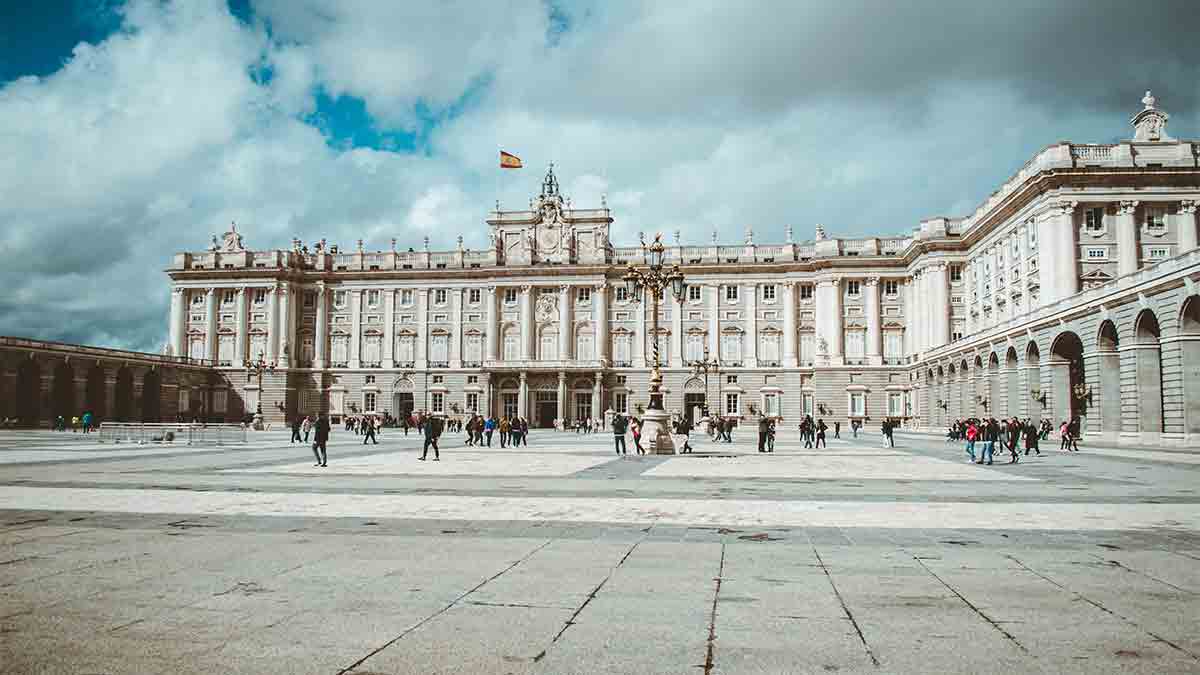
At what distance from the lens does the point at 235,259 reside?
81438 mm

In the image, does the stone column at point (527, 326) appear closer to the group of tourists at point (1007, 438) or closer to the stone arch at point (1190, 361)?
the group of tourists at point (1007, 438)

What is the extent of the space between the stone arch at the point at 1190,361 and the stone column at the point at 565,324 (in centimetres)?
5237

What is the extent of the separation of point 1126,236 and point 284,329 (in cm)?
6934

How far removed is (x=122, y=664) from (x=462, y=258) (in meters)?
77.3

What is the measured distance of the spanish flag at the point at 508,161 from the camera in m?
72.5

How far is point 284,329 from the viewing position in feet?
262

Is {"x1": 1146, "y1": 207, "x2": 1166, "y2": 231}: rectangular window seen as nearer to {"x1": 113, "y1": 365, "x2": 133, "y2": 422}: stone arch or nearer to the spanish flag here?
the spanish flag

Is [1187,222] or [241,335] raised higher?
[1187,222]

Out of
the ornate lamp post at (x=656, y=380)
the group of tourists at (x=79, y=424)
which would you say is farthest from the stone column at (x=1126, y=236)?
the group of tourists at (x=79, y=424)

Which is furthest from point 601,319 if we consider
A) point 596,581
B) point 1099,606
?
point 1099,606

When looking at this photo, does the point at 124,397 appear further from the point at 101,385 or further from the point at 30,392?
the point at 30,392

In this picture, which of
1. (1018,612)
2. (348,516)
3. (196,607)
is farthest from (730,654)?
(348,516)

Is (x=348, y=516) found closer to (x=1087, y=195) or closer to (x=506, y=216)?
(x=1087, y=195)

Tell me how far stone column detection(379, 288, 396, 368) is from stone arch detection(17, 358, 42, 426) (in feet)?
93.3
